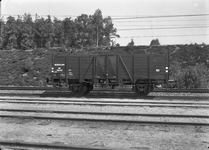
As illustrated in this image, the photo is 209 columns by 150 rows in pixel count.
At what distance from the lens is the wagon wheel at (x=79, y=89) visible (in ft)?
54.0

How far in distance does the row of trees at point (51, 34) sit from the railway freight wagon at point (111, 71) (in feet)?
96.0

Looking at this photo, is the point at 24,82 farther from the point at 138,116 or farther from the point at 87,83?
the point at 138,116

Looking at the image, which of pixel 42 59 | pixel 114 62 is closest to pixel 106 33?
pixel 42 59

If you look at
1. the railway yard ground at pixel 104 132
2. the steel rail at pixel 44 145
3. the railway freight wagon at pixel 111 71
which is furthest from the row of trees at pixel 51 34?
the steel rail at pixel 44 145

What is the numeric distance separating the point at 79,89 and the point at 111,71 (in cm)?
258

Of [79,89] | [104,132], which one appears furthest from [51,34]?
[104,132]

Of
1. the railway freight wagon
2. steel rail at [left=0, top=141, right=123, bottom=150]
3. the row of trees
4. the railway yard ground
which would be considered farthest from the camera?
the row of trees

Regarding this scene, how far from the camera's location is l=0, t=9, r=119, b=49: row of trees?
4609 centimetres

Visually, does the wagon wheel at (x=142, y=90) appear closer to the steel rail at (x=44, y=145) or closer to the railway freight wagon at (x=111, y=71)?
the railway freight wagon at (x=111, y=71)

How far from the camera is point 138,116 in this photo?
9078 millimetres

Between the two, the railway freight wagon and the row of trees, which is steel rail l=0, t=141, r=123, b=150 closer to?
the railway freight wagon

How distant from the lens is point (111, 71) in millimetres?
16078

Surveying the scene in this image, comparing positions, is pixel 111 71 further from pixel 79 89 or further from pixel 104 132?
pixel 104 132

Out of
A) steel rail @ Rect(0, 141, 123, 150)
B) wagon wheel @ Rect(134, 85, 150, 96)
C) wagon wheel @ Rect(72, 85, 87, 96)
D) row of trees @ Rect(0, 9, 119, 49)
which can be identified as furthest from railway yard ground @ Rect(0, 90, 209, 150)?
row of trees @ Rect(0, 9, 119, 49)
